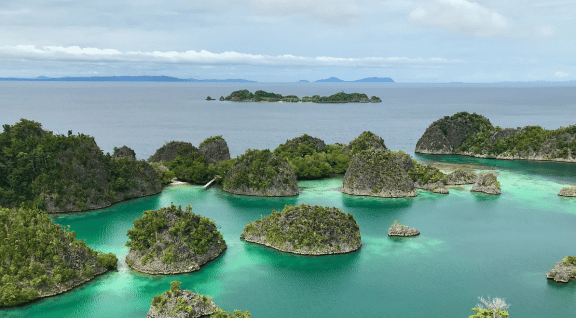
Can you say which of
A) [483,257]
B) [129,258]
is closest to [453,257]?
[483,257]

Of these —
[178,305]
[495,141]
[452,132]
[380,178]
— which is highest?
[452,132]

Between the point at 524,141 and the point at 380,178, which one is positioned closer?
the point at 380,178

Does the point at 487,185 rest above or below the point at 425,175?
below

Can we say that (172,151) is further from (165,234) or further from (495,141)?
(495,141)

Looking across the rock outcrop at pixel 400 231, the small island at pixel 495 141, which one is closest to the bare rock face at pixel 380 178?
the rock outcrop at pixel 400 231

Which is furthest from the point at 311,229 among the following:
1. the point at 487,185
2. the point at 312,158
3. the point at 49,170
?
the point at 312,158

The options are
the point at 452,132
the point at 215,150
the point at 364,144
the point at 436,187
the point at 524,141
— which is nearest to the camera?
the point at 436,187

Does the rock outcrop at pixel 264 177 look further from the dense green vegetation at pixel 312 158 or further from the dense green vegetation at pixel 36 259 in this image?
the dense green vegetation at pixel 36 259

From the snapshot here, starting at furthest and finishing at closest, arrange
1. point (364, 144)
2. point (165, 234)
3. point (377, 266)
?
point (364, 144)
point (377, 266)
point (165, 234)
